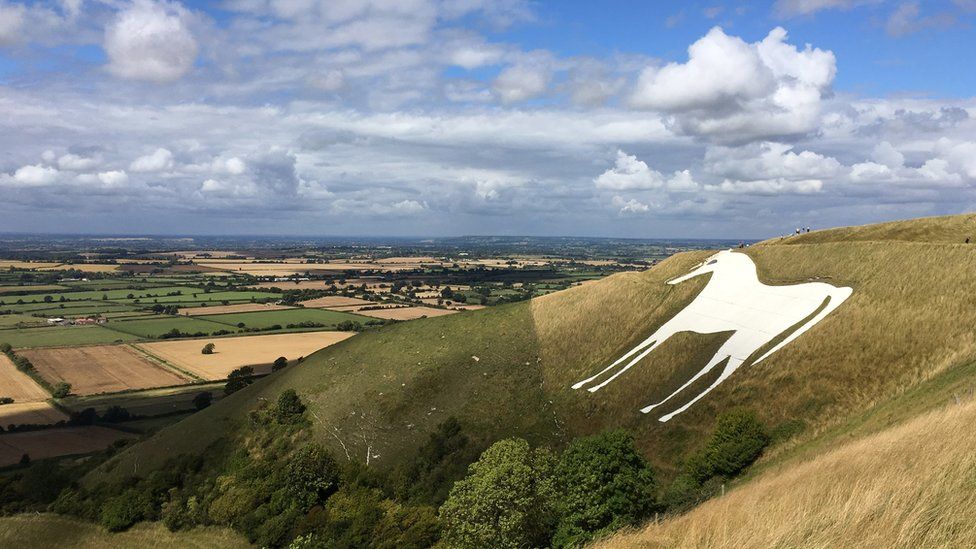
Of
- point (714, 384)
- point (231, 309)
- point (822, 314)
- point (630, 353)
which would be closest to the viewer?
point (714, 384)

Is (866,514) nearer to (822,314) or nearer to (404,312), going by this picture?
(822,314)

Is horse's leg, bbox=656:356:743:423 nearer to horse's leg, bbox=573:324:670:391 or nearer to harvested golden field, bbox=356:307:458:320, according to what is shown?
horse's leg, bbox=573:324:670:391

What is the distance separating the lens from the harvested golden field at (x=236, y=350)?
108 m

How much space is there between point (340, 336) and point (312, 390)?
66.2 meters

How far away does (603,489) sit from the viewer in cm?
3127

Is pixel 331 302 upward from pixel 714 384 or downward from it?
downward

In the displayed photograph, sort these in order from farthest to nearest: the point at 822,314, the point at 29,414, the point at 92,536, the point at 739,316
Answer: the point at 29,414
the point at 739,316
the point at 92,536
the point at 822,314

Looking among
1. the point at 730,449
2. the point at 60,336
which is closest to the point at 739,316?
the point at 730,449

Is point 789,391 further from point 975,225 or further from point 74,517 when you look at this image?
point 74,517

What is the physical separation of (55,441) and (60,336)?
238ft

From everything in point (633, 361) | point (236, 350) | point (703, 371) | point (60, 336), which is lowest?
point (236, 350)

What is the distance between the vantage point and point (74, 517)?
56906mm

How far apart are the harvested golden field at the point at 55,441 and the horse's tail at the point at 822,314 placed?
81.8 metres

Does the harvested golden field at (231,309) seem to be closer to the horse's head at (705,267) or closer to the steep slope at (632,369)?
the steep slope at (632,369)
